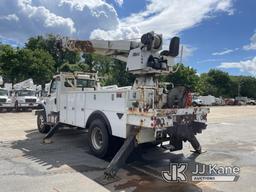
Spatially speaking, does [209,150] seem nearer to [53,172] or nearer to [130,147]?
[130,147]

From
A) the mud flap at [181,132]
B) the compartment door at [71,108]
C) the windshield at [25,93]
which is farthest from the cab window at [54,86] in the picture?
the windshield at [25,93]

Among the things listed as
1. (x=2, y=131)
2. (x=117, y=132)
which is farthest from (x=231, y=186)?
(x=2, y=131)

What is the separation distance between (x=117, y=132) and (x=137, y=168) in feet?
3.28

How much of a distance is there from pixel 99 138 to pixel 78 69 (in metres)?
38.0

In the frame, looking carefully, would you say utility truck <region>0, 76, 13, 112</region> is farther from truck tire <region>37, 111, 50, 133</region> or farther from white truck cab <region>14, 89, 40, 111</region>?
truck tire <region>37, 111, 50, 133</region>

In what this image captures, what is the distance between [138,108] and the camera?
7109 mm

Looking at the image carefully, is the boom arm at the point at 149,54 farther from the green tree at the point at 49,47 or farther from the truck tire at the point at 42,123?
the green tree at the point at 49,47

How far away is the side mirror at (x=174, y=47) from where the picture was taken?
8.40 m

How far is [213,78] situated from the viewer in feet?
282

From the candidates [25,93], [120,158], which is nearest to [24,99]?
[25,93]

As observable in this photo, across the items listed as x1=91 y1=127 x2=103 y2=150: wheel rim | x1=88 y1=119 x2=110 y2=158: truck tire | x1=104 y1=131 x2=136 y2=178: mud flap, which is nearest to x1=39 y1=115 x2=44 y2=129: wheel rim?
x1=88 y1=119 x2=110 y2=158: truck tire

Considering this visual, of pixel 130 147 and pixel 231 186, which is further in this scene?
pixel 130 147

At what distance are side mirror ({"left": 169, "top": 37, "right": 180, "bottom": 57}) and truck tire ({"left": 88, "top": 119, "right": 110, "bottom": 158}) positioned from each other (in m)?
2.68

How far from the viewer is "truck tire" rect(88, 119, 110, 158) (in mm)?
8141
